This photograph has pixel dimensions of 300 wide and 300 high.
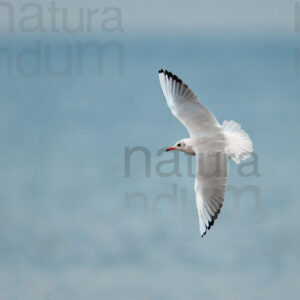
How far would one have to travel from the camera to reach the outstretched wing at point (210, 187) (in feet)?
13.2

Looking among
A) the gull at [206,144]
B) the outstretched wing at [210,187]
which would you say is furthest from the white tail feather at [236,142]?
the outstretched wing at [210,187]

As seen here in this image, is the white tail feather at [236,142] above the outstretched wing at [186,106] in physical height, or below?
below

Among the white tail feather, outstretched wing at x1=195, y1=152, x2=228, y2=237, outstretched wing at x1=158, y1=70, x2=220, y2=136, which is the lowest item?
outstretched wing at x1=195, y1=152, x2=228, y2=237

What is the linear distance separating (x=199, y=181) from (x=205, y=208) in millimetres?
161

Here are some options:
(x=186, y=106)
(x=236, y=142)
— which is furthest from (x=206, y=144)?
(x=186, y=106)

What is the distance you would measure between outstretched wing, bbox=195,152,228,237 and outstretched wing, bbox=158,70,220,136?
0.30 metres

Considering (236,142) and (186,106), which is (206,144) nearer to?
(236,142)

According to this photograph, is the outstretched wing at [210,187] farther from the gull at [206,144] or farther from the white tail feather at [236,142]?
the white tail feather at [236,142]

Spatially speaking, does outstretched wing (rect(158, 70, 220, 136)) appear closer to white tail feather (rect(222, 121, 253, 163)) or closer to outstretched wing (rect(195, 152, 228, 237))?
white tail feather (rect(222, 121, 253, 163))

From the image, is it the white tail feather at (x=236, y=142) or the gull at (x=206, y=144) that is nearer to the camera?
the gull at (x=206, y=144)

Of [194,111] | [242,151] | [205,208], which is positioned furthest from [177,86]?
[205,208]

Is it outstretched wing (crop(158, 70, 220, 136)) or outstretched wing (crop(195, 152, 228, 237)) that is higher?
outstretched wing (crop(158, 70, 220, 136))

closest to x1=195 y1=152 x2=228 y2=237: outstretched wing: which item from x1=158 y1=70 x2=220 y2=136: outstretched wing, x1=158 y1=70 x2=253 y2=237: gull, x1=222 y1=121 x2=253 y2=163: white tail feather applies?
x1=158 y1=70 x2=253 y2=237: gull

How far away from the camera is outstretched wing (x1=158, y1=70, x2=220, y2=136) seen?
170 inches
